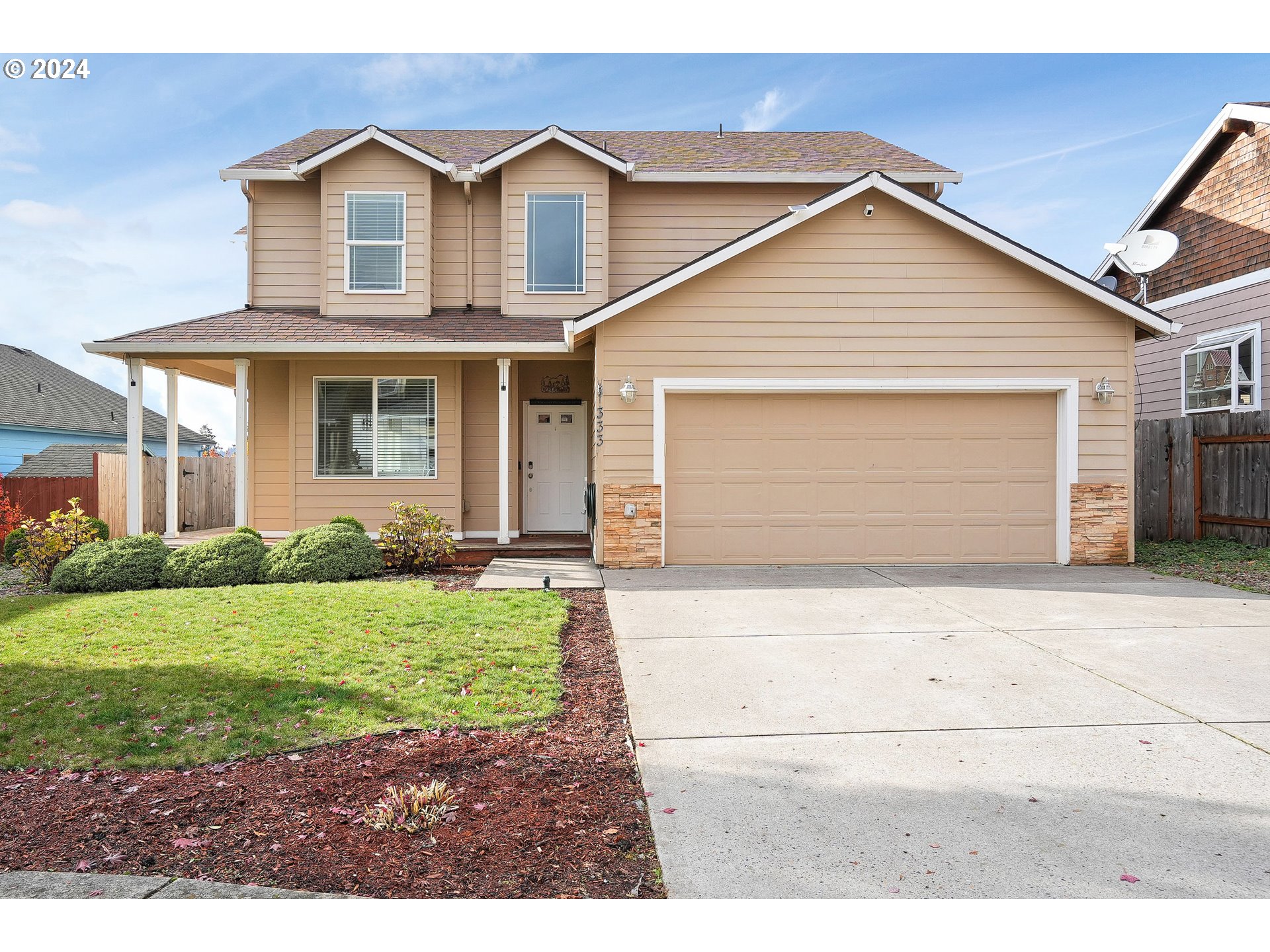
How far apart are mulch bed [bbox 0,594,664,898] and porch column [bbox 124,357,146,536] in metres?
8.19

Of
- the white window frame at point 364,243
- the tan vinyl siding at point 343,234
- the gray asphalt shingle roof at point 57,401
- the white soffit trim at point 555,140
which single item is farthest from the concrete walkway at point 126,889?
the gray asphalt shingle roof at point 57,401

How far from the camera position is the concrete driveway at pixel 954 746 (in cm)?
276

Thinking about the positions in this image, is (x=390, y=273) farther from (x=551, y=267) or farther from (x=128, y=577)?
(x=128, y=577)

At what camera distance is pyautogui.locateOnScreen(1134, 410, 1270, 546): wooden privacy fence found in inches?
433

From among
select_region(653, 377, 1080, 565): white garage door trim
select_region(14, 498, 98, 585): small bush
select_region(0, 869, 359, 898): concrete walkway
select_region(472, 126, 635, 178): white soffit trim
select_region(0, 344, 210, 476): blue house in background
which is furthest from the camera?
select_region(0, 344, 210, 476): blue house in background

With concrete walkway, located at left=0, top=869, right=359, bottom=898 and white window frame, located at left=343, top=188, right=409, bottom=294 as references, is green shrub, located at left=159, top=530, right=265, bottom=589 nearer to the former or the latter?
white window frame, located at left=343, top=188, right=409, bottom=294

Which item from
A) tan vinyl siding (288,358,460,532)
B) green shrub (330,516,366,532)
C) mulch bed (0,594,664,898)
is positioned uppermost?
tan vinyl siding (288,358,460,532)

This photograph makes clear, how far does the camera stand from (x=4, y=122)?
11523 millimetres

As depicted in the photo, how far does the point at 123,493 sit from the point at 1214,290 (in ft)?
62.8

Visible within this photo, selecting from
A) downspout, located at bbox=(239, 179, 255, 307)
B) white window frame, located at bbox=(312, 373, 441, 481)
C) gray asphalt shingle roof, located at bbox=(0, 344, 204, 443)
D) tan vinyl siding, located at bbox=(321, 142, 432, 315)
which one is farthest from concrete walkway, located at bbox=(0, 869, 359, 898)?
gray asphalt shingle roof, located at bbox=(0, 344, 204, 443)

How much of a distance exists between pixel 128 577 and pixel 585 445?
253 inches

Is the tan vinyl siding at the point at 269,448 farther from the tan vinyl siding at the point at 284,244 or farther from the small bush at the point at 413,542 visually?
the small bush at the point at 413,542

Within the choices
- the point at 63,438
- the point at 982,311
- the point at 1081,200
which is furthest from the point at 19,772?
the point at 63,438

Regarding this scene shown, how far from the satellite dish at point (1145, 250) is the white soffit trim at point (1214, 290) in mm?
933
